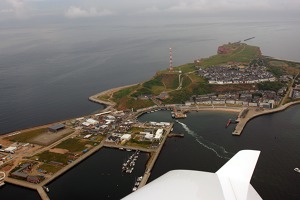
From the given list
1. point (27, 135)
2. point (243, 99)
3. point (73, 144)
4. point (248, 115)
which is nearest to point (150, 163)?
point (73, 144)

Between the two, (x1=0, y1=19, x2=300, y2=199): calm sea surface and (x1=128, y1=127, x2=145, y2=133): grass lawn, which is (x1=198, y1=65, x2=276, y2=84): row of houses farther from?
(x1=128, y1=127, x2=145, y2=133): grass lawn

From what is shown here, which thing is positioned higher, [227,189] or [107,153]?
A: [227,189]

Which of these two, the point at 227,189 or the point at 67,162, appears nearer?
the point at 227,189

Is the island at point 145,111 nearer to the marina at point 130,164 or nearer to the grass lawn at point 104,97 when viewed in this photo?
the marina at point 130,164

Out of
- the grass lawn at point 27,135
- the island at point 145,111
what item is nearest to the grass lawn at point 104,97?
the island at point 145,111

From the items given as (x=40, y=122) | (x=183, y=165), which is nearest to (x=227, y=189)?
(x=183, y=165)

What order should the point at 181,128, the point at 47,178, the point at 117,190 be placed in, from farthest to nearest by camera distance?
the point at 181,128, the point at 47,178, the point at 117,190

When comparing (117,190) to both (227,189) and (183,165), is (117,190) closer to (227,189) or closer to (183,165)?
(183,165)
